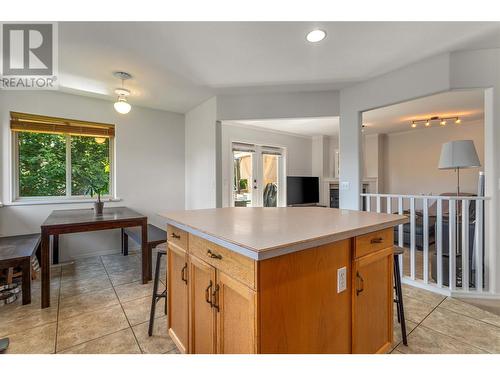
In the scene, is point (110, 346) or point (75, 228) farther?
point (75, 228)

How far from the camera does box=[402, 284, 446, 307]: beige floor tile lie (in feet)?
7.70

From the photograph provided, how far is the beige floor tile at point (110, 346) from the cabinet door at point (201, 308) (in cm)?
57

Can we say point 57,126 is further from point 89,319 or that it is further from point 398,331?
point 398,331

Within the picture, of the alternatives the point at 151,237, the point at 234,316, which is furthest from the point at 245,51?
the point at 151,237

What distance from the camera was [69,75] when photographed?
2.83 m

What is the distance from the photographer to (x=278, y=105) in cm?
347

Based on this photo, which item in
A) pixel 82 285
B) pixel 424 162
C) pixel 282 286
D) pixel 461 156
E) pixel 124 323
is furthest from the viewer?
pixel 424 162

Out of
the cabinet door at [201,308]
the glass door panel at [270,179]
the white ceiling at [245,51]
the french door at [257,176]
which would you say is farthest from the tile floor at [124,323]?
the glass door panel at [270,179]

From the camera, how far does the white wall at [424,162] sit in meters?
5.18

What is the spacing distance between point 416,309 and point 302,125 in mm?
3985

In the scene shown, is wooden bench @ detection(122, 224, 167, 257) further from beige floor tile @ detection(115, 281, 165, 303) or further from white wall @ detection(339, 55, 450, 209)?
white wall @ detection(339, 55, 450, 209)

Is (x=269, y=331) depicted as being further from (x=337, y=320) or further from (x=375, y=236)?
(x=375, y=236)
